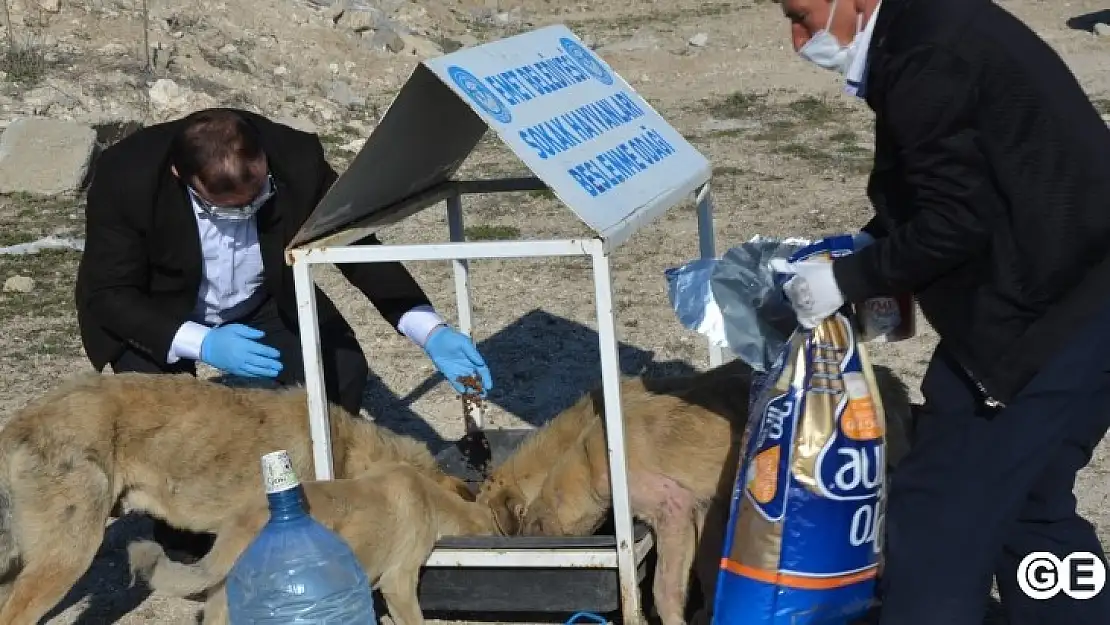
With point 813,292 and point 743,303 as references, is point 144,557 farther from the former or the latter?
point 813,292

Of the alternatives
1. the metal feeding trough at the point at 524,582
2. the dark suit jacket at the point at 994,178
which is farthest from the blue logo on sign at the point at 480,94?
the metal feeding trough at the point at 524,582

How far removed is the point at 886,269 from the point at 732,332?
2.58ft

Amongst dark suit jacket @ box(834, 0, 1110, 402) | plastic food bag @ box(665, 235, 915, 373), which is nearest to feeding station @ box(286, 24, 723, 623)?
plastic food bag @ box(665, 235, 915, 373)

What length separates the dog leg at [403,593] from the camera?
4.09m

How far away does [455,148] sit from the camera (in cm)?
504

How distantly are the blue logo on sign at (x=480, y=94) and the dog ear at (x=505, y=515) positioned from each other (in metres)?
1.36

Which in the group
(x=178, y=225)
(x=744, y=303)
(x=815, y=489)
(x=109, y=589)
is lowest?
(x=109, y=589)

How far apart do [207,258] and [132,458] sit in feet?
2.94

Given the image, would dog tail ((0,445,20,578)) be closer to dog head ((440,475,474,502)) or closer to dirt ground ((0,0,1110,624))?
dirt ground ((0,0,1110,624))

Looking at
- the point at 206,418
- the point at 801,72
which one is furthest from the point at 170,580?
the point at 801,72

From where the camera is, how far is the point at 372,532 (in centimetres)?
401

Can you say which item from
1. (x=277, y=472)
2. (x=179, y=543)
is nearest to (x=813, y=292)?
(x=277, y=472)

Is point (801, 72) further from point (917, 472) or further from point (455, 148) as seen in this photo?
point (917, 472)

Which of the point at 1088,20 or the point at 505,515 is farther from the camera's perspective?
Answer: the point at 1088,20
